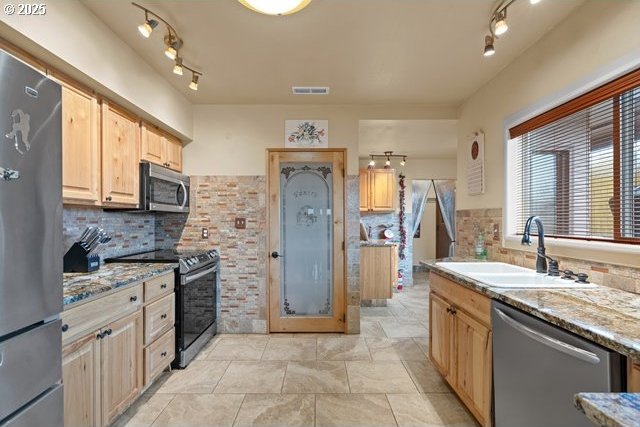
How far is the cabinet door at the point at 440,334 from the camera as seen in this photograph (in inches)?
89.5

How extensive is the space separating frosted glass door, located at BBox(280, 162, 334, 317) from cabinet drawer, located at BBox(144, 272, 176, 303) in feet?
4.27

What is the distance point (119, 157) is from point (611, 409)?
2922 mm

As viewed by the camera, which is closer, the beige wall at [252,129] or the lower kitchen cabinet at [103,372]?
the lower kitchen cabinet at [103,372]

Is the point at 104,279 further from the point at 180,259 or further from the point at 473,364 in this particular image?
the point at 473,364

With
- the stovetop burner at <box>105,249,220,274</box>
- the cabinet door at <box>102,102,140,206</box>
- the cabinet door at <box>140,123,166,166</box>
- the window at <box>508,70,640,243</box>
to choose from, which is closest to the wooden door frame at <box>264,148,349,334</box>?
the stovetop burner at <box>105,249,220,274</box>

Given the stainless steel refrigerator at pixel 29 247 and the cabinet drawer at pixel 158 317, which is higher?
the stainless steel refrigerator at pixel 29 247

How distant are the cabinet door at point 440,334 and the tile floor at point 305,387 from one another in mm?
193

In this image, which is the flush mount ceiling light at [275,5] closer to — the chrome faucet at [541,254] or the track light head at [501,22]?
the track light head at [501,22]

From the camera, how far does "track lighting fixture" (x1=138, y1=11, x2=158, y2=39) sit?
190 cm

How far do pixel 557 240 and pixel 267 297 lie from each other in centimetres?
277

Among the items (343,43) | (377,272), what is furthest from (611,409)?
(377,272)

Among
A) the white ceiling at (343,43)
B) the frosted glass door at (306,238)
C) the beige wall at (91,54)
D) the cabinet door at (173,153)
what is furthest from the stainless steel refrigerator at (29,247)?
the frosted glass door at (306,238)

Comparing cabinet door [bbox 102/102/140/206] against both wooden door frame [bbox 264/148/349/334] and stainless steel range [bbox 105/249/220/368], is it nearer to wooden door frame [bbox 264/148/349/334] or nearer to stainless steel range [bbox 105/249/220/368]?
stainless steel range [bbox 105/249/220/368]

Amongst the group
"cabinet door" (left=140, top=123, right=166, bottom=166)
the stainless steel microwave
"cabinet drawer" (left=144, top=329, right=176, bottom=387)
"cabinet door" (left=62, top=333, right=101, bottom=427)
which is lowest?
"cabinet drawer" (left=144, top=329, right=176, bottom=387)
